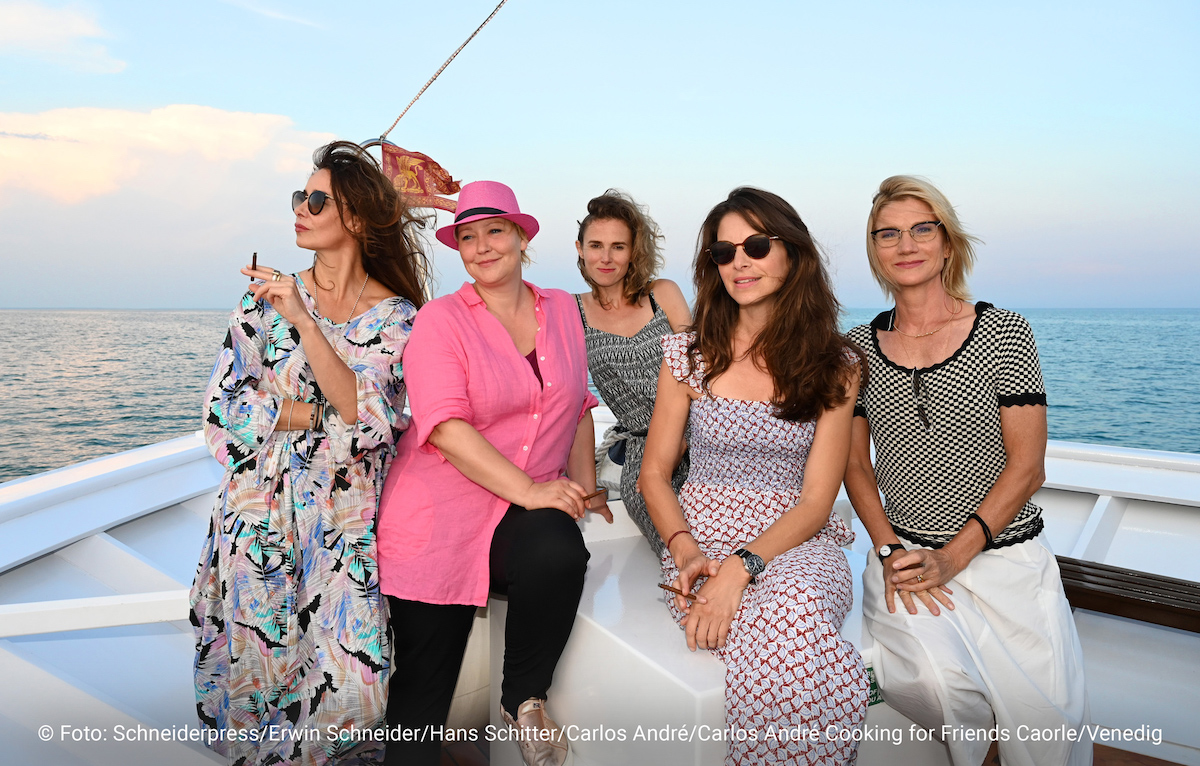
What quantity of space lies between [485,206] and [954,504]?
1476 millimetres

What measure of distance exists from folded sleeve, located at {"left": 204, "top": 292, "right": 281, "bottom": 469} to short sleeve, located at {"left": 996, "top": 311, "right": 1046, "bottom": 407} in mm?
1871

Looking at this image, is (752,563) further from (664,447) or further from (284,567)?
(284,567)

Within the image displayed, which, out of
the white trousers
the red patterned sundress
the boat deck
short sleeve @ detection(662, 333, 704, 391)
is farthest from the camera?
the boat deck

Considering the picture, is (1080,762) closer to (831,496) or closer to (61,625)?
(831,496)

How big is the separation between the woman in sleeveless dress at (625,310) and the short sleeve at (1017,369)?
1.12 metres

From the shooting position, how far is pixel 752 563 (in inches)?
70.1

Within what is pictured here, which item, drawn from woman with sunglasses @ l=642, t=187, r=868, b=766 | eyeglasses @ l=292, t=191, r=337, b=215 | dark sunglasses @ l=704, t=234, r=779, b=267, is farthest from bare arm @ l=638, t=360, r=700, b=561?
eyeglasses @ l=292, t=191, r=337, b=215

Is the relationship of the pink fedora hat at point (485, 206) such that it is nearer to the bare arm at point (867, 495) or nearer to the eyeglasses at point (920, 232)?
the eyeglasses at point (920, 232)

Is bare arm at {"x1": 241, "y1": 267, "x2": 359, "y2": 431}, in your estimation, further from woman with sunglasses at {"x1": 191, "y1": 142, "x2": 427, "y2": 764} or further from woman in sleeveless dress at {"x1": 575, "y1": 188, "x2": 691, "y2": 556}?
woman in sleeveless dress at {"x1": 575, "y1": 188, "x2": 691, "y2": 556}

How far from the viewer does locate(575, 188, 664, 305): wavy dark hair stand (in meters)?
2.94

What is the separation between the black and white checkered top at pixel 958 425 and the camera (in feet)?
6.36

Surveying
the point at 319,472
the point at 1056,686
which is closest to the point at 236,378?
the point at 319,472

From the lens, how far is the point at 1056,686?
1771mm

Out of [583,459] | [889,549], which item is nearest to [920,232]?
[889,549]
